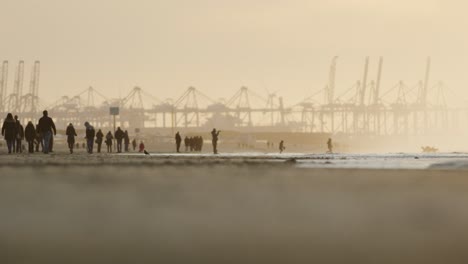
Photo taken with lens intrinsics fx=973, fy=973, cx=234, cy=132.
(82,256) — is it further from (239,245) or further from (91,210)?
(91,210)

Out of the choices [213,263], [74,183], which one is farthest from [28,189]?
[213,263]

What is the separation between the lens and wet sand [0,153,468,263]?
14.9 feet

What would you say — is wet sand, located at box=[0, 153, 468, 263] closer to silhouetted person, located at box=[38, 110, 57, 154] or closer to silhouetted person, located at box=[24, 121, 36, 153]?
silhouetted person, located at box=[38, 110, 57, 154]

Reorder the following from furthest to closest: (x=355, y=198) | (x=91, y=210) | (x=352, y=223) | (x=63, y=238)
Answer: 1. (x=355, y=198)
2. (x=91, y=210)
3. (x=352, y=223)
4. (x=63, y=238)

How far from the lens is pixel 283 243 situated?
5.04 meters

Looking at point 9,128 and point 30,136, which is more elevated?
point 9,128

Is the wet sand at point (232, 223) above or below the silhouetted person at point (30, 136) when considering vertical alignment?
below

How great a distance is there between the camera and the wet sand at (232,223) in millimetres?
4527

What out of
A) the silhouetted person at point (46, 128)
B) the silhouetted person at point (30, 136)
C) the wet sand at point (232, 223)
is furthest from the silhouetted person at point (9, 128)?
the wet sand at point (232, 223)

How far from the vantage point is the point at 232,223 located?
6176 millimetres

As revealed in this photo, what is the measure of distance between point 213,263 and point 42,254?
89 centimetres

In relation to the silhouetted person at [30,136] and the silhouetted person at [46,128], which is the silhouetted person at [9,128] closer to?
the silhouetted person at [46,128]

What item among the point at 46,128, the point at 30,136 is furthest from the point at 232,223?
the point at 30,136

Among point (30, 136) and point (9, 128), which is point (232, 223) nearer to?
point (9, 128)
